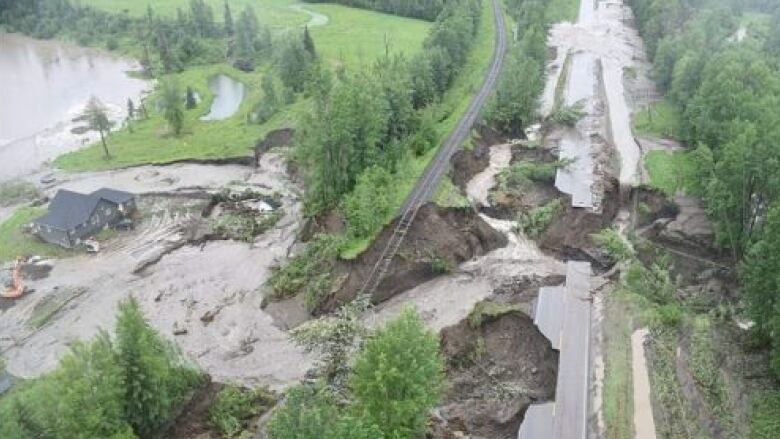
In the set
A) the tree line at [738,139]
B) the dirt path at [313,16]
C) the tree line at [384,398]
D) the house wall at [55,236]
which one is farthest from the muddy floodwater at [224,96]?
the tree line at [384,398]

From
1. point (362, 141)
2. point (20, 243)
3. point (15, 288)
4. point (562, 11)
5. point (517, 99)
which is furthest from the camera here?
point (562, 11)

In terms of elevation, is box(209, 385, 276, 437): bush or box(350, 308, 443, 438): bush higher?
box(350, 308, 443, 438): bush

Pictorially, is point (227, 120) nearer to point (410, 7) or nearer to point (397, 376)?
point (410, 7)

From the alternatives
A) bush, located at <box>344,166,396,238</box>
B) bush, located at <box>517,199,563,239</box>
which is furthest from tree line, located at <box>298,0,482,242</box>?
bush, located at <box>517,199,563,239</box>

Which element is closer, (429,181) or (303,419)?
(303,419)

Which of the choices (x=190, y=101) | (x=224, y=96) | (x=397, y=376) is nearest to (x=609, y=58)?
(x=224, y=96)

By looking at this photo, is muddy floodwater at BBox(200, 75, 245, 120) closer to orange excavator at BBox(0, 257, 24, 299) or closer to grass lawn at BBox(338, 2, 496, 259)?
grass lawn at BBox(338, 2, 496, 259)

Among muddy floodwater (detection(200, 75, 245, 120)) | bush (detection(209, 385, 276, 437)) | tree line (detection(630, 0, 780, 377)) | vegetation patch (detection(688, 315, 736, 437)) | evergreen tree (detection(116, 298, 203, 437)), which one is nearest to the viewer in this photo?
evergreen tree (detection(116, 298, 203, 437))
